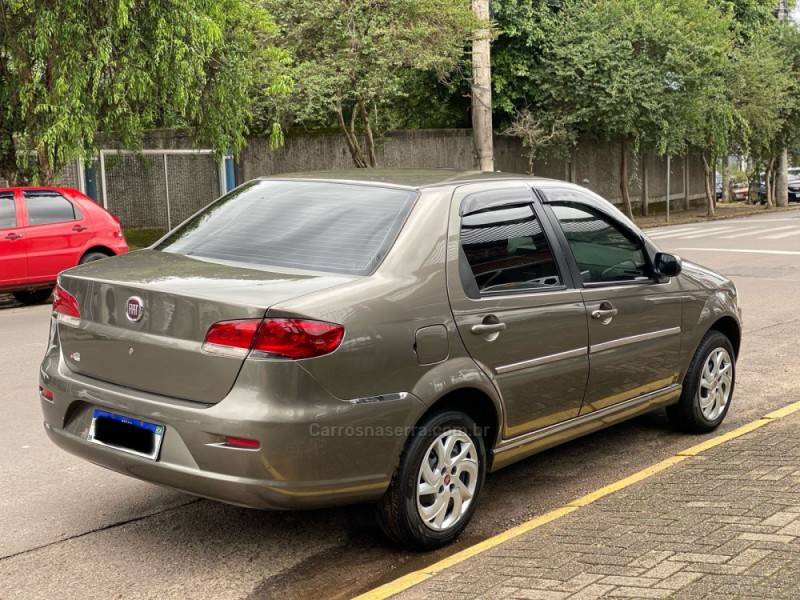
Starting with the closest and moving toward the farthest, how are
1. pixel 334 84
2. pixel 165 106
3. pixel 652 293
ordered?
pixel 652 293 → pixel 165 106 → pixel 334 84

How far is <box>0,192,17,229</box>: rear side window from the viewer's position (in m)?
13.5

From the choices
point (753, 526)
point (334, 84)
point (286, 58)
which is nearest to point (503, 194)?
point (753, 526)

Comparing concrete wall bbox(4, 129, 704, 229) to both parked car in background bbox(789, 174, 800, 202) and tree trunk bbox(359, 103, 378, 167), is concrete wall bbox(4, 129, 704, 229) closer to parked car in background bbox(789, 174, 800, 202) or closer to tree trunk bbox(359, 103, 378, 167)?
tree trunk bbox(359, 103, 378, 167)

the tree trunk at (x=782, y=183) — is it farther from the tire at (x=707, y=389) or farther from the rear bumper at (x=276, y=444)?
the rear bumper at (x=276, y=444)

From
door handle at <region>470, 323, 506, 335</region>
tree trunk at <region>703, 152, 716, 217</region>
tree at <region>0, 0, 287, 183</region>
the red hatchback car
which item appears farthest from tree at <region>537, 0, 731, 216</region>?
door handle at <region>470, 323, 506, 335</region>

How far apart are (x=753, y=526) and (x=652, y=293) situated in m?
1.73

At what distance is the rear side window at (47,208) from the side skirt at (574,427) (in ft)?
33.1

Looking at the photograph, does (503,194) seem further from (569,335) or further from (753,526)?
(753,526)

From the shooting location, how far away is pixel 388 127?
3178cm

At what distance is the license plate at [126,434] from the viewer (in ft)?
14.0

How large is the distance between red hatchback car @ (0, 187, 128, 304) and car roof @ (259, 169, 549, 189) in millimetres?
9028

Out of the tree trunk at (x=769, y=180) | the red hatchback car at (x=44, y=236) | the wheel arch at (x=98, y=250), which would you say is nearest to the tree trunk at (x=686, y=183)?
the tree trunk at (x=769, y=180)

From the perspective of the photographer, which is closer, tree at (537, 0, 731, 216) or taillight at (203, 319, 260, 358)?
taillight at (203, 319, 260, 358)

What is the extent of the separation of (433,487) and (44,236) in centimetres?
1059
